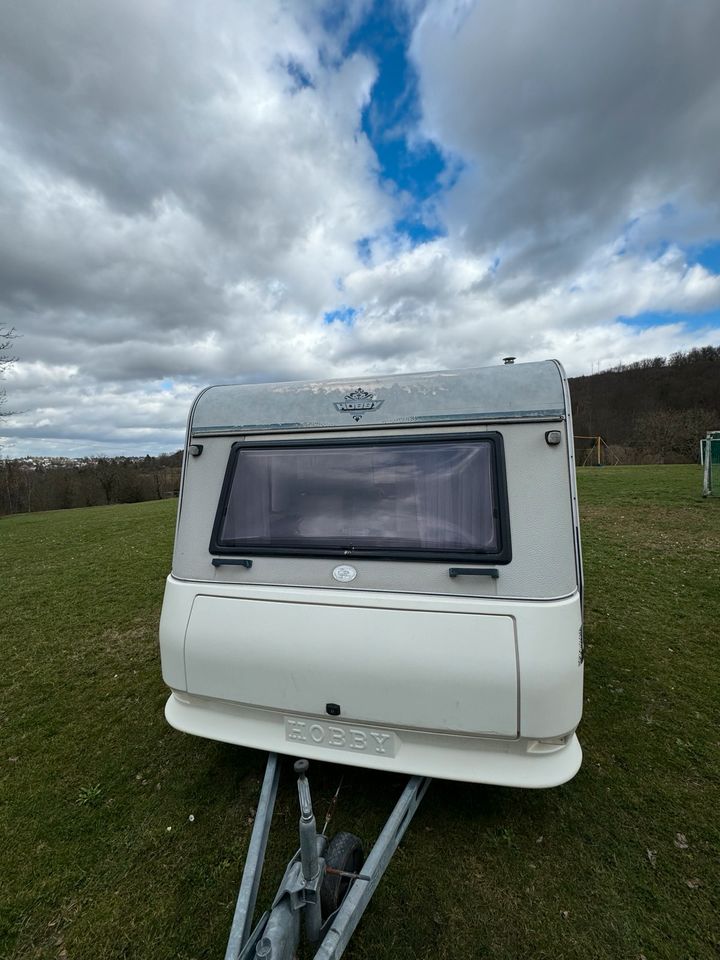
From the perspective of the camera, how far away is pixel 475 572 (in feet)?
8.28

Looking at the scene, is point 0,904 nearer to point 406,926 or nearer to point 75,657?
point 406,926

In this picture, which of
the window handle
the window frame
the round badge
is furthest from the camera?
the round badge

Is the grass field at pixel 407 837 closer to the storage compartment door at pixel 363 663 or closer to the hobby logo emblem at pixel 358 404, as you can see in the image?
the storage compartment door at pixel 363 663

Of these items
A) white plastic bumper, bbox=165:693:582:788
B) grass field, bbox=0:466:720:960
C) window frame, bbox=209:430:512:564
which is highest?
window frame, bbox=209:430:512:564

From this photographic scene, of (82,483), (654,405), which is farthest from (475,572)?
(654,405)

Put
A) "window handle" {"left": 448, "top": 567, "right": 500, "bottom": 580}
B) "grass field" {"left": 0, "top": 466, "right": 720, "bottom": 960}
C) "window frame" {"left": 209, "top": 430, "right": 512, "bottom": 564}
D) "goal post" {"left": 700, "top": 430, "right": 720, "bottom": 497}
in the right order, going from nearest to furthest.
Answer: "grass field" {"left": 0, "top": 466, "right": 720, "bottom": 960} → "window handle" {"left": 448, "top": 567, "right": 500, "bottom": 580} → "window frame" {"left": 209, "top": 430, "right": 512, "bottom": 564} → "goal post" {"left": 700, "top": 430, "right": 720, "bottom": 497}

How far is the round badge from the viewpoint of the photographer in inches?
107

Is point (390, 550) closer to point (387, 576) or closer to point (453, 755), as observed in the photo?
point (387, 576)

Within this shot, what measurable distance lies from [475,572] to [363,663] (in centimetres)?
75

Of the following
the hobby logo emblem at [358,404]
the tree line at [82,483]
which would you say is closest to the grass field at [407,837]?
the hobby logo emblem at [358,404]

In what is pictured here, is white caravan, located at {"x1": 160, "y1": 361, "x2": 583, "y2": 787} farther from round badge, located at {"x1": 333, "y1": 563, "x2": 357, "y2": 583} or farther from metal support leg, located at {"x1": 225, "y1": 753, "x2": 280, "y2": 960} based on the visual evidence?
metal support leg, located at {"x1": 225, "y1": 753, "x2": 280, "y2": 960}

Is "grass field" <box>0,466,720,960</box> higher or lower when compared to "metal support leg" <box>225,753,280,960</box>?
lower

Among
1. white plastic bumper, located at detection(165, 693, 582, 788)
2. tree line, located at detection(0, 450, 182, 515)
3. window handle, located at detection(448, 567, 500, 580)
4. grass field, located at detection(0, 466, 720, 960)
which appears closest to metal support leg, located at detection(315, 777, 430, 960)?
white plastic bumper, located at detection(165, 693, 582, 788)

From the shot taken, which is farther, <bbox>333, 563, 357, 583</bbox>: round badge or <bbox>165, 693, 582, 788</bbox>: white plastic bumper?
<bbox>333, 563, 357, 583</bbox>: round badge
